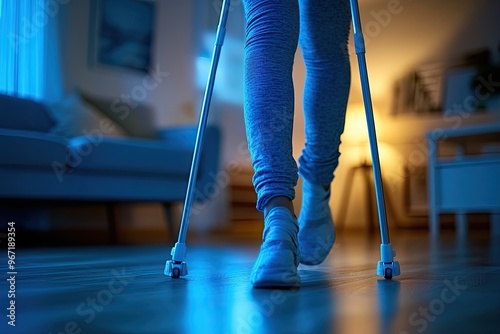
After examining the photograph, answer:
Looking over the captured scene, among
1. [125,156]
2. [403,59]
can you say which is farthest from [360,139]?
[125,156]

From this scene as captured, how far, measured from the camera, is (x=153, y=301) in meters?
0.60

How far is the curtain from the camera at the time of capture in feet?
10.7

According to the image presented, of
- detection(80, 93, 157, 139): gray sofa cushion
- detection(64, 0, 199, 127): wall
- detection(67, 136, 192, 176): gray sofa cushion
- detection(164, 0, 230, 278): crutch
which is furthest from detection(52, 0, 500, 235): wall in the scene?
detection(164, 0, 230, 278): crutch

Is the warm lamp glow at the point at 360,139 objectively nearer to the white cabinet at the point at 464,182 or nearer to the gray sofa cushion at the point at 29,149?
the white cabinet at the point at 464,182

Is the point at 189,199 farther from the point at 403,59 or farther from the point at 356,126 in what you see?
the point at 403,59

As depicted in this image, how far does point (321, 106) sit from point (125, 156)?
5.12 ft

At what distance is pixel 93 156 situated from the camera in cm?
228

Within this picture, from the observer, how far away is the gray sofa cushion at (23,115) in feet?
8.80

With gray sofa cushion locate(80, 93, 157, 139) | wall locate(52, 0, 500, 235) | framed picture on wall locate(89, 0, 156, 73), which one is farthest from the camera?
wall locate(52, 0, 500, 235)

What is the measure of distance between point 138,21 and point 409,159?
2.49m

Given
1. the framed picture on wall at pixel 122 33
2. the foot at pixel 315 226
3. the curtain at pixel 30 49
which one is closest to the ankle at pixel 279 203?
the foot at pixel 315 226

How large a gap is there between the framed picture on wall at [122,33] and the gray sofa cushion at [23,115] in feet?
2.89

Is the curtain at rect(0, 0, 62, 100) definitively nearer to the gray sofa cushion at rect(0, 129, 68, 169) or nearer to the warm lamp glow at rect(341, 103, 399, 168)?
the gray sofa cushion at rect(0, 129, 68, 169)

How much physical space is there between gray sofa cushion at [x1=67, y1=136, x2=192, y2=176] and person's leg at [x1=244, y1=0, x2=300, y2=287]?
1.61 m
